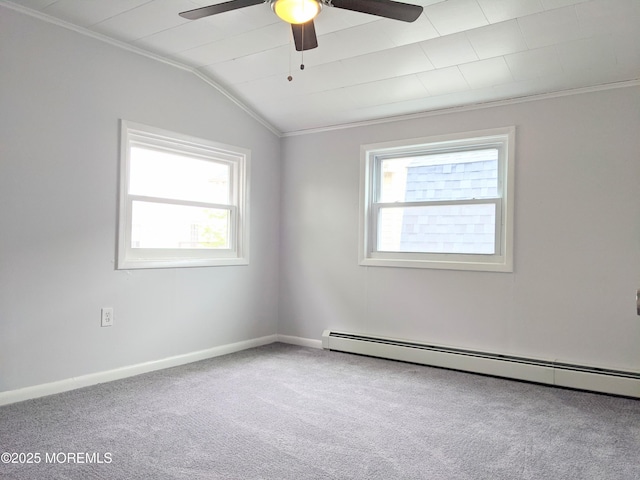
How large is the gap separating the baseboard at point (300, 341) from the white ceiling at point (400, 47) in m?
2.21

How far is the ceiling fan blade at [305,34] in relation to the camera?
7.95 ft

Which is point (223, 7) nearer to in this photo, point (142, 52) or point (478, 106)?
point (142, 52)

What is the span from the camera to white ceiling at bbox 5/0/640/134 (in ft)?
9.09

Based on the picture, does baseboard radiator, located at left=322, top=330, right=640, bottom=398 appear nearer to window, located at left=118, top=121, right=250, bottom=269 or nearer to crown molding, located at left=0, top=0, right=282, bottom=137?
window, located at left=118, top=121, right=250, bottom=269

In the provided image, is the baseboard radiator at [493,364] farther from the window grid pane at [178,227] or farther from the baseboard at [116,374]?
the window grid pane at [178,227]

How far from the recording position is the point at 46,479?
6.34 ft

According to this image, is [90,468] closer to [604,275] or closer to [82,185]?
[82,185]

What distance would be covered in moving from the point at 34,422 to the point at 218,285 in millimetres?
1868

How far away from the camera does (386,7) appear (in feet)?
7.13

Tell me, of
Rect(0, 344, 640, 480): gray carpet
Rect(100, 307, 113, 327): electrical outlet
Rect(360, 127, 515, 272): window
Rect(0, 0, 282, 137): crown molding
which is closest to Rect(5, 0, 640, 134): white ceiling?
Rect(0, 0, 282, 137): crown molding

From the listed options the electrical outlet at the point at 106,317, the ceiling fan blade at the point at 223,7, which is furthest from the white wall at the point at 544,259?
the ceiling fan blade at the point at 223,7

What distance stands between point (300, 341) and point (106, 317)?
192 cm

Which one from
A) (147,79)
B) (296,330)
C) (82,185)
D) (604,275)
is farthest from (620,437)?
(147,79)

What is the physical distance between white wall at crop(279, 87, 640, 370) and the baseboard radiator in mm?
80
